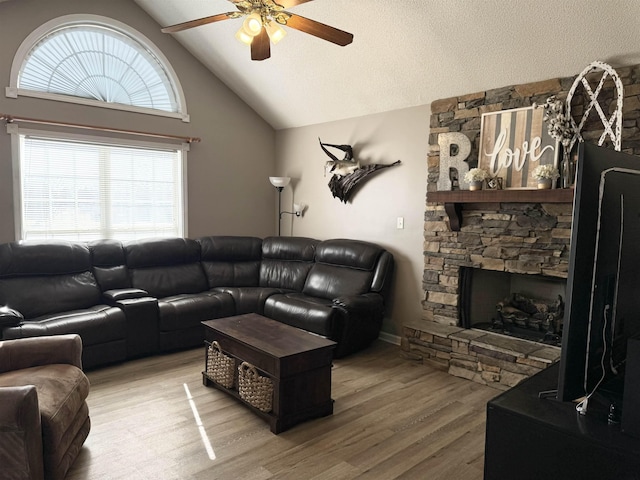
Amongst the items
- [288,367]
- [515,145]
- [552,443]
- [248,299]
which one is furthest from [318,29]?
[248,299]

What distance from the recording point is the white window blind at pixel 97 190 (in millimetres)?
4379

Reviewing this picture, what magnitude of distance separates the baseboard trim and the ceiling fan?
9.60 feet

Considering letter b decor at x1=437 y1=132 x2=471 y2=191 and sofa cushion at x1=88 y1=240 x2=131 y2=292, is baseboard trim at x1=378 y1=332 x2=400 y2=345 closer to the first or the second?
letter b decor at x1=437 y1=132 x2=471 y2=191

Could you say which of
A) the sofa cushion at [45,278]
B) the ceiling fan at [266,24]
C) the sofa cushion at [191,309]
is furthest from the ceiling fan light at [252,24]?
the sofa cushion at [45,278]

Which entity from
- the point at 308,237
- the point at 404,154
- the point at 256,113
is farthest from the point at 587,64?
the point at 256,113

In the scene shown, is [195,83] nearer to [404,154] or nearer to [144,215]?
[144,215]

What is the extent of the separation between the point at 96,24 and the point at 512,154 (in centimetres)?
430

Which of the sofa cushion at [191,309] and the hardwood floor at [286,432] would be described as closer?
the hardwood floor at [286,432]

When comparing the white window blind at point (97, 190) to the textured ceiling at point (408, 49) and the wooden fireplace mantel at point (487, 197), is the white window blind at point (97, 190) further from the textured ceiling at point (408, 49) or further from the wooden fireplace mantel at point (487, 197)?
the wooden fireplace mantel at point (487, 197)

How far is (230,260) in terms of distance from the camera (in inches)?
212

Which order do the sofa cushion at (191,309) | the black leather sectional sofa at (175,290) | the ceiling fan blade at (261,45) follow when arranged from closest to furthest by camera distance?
the ceiling fan blade at (261,45)
the black leather sectional sofa at (175,290)
the sofa cushion at (191,309)

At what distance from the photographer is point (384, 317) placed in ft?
15.7

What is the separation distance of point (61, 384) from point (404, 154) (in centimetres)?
352

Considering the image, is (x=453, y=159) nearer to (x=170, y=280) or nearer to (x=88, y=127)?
(x=170, y=280)
